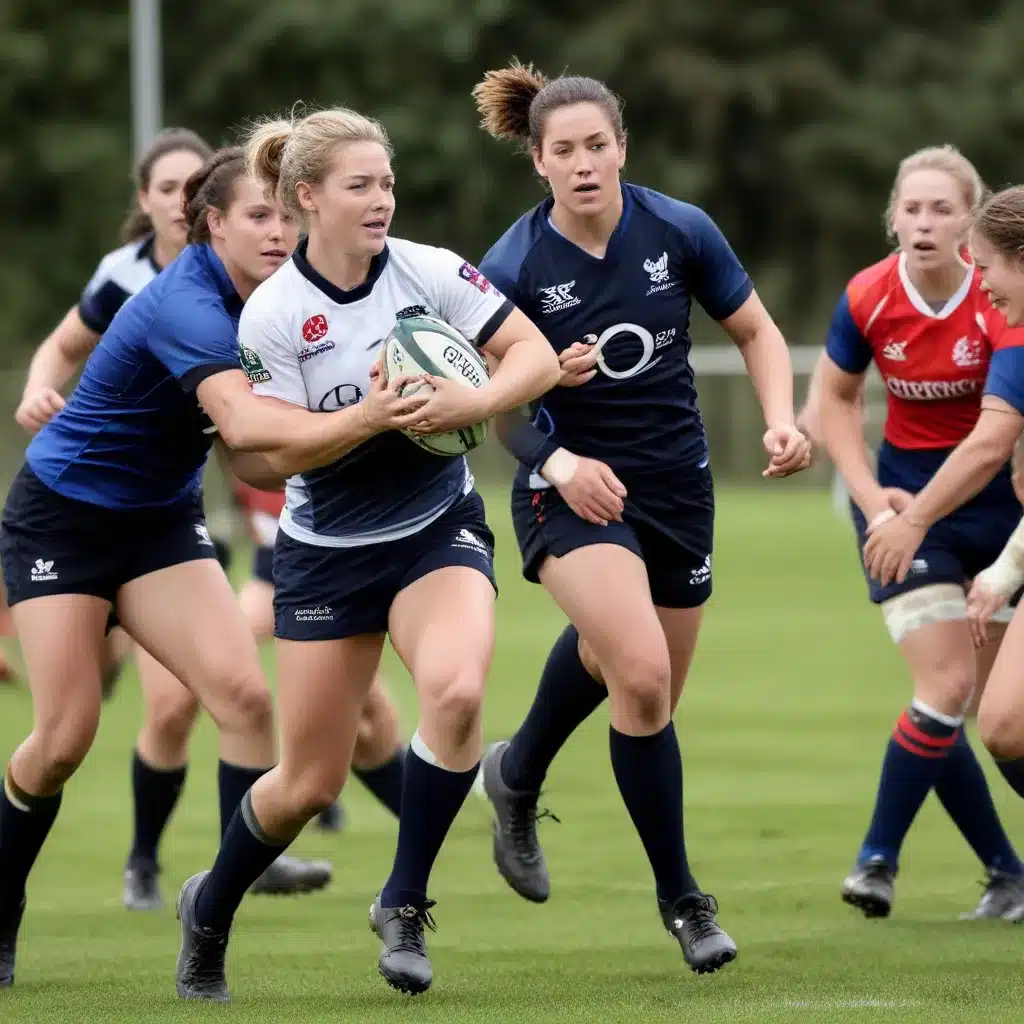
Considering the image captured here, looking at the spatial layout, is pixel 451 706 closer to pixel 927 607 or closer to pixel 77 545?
pixel 77 545

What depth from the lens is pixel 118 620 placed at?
5.41 metres

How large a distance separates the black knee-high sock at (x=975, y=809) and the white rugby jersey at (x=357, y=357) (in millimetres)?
1795

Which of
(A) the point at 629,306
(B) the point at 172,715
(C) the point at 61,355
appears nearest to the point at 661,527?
(A) the point at 629,306

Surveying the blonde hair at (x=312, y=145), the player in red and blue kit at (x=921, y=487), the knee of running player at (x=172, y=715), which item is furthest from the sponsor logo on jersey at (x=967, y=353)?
the knee of running player at (x=172, y=715)

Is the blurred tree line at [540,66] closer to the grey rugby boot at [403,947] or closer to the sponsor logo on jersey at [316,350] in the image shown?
the sponsor logo on jersey at [316,350]

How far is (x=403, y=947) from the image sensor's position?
477 centimetres

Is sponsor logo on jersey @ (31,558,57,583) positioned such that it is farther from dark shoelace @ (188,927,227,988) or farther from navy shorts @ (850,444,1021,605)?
navy shorts @ (850,444,1021,605)

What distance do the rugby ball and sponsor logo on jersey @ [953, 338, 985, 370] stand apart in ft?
5.38

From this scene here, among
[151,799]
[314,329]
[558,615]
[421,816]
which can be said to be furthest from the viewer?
[558,615]

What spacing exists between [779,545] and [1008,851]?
12.5 m

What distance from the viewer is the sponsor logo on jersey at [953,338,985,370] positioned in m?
5.80

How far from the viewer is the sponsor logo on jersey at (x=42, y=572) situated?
17.2 feet

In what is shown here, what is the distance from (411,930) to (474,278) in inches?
58.3

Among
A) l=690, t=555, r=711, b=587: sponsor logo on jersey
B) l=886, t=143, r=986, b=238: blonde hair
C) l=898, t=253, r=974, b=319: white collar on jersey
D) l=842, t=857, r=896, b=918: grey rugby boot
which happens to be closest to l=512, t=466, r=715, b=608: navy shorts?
l=690, t=555, r=711, b=587: sponsor logo on jersey
